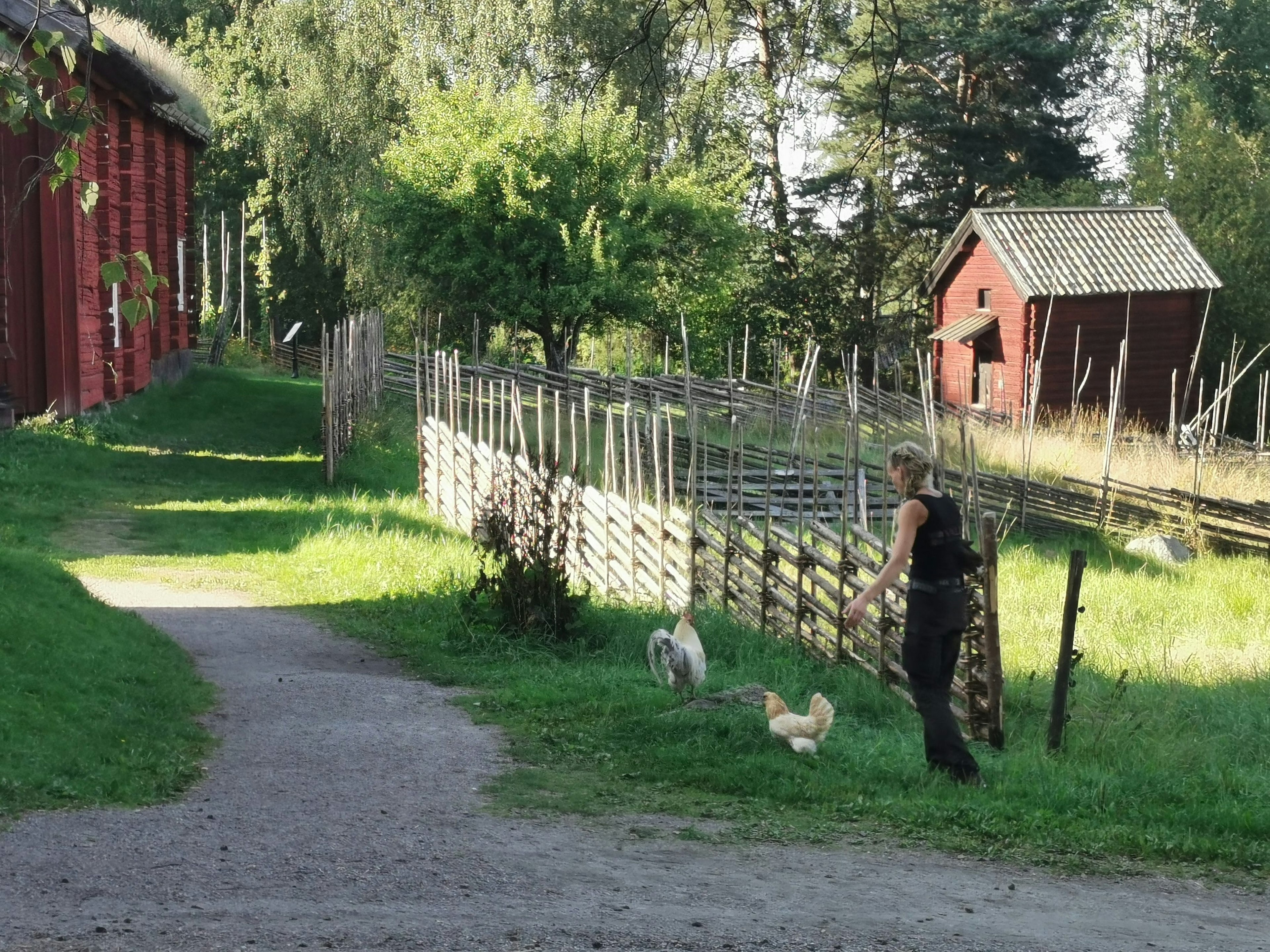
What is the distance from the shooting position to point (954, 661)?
7.20 meters

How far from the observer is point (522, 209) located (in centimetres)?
2908

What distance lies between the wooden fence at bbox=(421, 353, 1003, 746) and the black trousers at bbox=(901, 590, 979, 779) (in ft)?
1.87

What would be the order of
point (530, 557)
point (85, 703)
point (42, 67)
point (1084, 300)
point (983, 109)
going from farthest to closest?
point (983, 109)
point (1084, 300)
point (530, 557)
point (85, 703)
point (42, 67)

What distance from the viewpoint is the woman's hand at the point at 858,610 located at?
7.16 meters

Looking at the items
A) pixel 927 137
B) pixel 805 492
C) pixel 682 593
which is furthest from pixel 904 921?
pixel 927 137

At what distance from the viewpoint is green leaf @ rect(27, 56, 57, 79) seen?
455cm

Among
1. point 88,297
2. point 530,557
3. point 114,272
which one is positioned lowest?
point 530,557

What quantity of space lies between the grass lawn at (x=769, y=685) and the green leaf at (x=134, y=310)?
2989 mm

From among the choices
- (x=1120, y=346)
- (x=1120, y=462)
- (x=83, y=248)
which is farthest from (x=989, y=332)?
(x=83, y=248)

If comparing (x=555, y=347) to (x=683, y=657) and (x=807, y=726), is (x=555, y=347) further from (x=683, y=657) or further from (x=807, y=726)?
(x=807, y=726)

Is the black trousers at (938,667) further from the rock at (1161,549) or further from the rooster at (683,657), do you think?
the rock at (1161,549)

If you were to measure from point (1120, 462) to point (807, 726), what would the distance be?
1792 centimetres

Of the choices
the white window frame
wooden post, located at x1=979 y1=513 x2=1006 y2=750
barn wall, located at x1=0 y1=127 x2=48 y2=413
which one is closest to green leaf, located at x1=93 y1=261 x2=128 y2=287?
wooden post, located at x1=979 y1=513 x2=1006 y2=750

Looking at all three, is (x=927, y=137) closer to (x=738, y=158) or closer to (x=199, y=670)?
(x=738, y=158)
